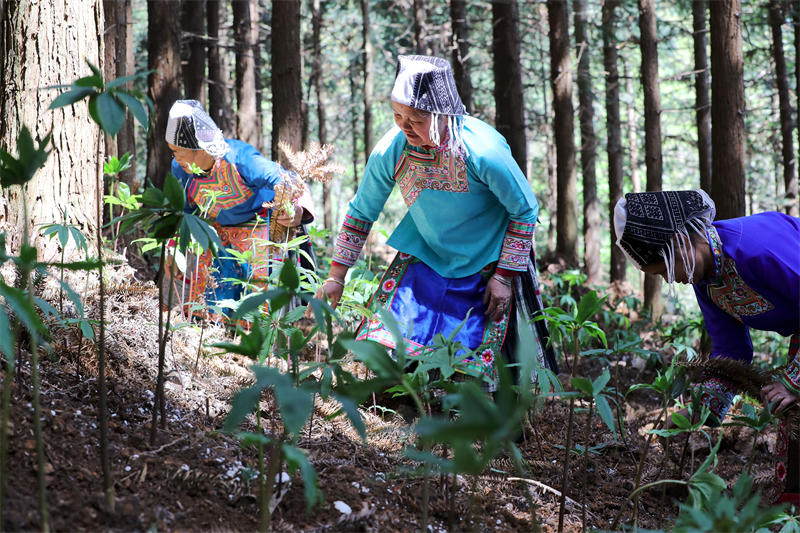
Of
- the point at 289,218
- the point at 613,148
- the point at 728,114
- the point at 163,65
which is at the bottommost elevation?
the point at 289,218

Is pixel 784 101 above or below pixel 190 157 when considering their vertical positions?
above

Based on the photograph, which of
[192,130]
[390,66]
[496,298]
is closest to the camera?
[496,298]

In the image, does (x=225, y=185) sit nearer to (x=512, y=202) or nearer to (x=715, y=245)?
(x=512, y=202)

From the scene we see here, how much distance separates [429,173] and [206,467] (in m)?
2.06

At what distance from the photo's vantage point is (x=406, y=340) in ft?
12.4

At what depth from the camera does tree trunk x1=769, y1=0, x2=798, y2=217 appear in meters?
10.3

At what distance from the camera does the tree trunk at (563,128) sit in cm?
1047

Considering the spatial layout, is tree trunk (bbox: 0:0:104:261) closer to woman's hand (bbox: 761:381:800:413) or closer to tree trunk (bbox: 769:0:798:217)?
woman's hand (bbox: 761:381:800:413)

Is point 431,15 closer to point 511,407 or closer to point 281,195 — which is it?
point 281,195

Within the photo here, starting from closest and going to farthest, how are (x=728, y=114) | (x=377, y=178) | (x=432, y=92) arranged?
1. (x=432, y=92)
2. (x=377, y=178)
3. (x=728, y=114)

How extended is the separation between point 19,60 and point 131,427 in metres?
2.10

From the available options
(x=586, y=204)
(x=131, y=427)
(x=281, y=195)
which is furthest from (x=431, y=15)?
(x=131, y=427)

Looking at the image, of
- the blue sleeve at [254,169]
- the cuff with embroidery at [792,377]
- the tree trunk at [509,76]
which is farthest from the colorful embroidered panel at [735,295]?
the tree trunk at [509,76]

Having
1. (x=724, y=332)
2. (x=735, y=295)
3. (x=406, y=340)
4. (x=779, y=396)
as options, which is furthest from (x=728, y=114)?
(x=406, y=340)
